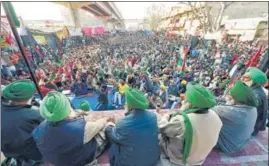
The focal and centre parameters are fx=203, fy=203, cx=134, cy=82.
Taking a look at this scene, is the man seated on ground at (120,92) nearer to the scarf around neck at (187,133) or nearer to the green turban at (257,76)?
the scarf around neck at (187,133)

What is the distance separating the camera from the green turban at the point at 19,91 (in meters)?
1.39

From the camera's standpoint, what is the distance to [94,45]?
171 cm

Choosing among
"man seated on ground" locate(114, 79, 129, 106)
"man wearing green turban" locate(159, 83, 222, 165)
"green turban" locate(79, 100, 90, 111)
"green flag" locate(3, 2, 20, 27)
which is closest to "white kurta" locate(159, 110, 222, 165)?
"man wearing green turban" locate(159, 83, 222, 165)

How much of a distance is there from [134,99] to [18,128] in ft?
2.80

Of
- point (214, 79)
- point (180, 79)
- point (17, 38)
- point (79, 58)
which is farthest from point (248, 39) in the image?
point (17, 38)

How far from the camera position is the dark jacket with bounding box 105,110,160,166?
4.49 feet

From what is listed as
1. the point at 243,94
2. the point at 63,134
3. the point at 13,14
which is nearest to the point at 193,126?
the point at 243,94

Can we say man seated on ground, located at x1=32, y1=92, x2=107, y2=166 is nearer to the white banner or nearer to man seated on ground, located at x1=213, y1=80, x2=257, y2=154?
the white banner

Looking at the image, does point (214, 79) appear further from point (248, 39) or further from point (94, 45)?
point (94, 45)

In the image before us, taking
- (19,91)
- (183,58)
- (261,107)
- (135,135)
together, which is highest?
(183,58)

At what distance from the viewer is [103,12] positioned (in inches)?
79.2

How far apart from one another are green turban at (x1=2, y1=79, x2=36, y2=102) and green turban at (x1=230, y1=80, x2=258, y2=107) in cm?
156

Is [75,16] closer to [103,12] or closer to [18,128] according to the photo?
[103,12]

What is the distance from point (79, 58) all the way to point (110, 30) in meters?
0.38
